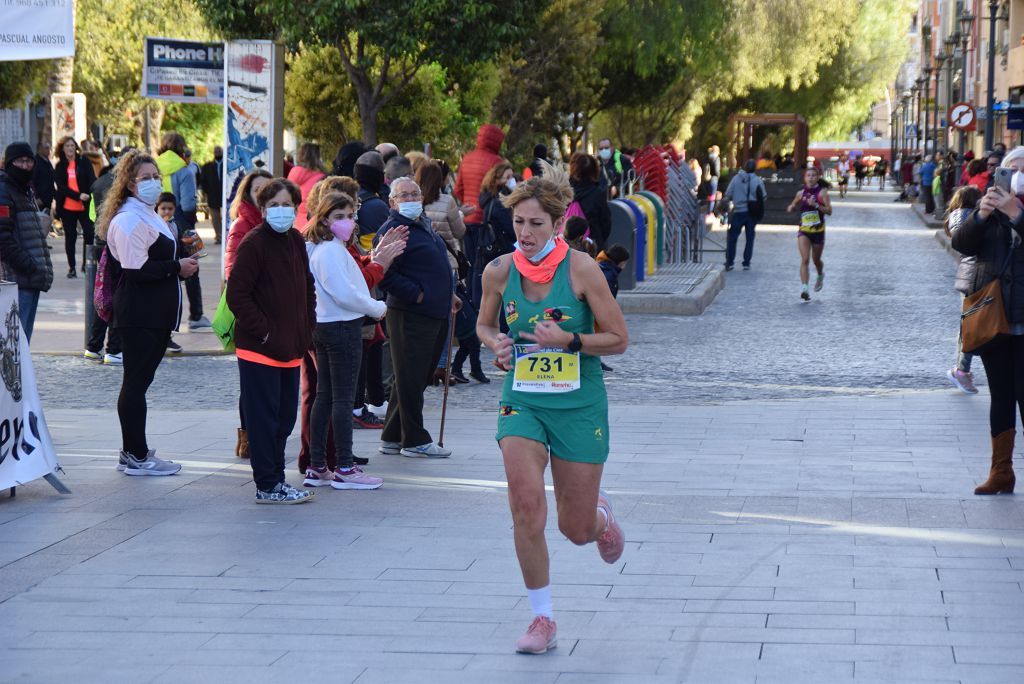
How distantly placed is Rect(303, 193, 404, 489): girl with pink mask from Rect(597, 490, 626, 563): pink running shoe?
269cm

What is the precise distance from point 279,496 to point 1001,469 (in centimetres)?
358

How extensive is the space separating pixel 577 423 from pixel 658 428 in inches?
192

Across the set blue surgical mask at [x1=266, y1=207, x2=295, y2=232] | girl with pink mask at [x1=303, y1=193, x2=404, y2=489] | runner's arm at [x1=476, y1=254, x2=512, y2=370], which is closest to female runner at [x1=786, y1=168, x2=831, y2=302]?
girl with pink mask at [x1=303, y1=193, x2=404, y2=489]

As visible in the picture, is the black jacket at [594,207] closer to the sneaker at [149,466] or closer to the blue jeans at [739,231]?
the sneaker at [149,466]

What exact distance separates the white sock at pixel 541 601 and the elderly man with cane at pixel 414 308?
3759 mm

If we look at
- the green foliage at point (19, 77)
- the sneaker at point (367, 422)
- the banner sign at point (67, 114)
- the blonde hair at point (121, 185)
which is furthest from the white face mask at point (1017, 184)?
the green foliage at point (19, 77)

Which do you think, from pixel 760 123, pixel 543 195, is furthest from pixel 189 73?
pixel 760 123

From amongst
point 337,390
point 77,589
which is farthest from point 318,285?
point 77,589

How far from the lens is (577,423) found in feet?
17.8

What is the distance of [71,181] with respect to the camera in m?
20.8

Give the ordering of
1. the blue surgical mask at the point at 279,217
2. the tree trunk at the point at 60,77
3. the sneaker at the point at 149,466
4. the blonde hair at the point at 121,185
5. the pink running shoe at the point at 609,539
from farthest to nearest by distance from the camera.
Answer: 1. the tree trunk at the point at 60,77
2. the sneaker at the point at 149,466
3. the blonde hair at the point at 121,185
4. the blue surgical mask at the point at 279,217
5. the pink running shoe at the point at 609,539

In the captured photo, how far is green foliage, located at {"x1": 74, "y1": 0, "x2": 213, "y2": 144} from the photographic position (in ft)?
121

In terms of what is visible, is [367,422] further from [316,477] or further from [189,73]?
[189,73]

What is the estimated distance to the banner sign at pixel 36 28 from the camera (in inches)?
274
